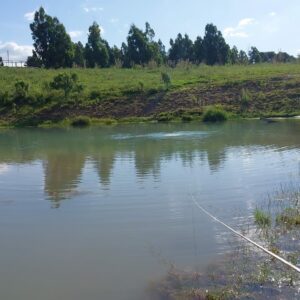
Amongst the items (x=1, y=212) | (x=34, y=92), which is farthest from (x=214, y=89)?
(x=1, y=212)

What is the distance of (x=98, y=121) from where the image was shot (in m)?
41.0

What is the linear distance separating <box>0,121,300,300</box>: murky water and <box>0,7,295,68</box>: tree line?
41.4 meters

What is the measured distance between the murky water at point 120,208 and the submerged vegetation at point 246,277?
0.33 meters

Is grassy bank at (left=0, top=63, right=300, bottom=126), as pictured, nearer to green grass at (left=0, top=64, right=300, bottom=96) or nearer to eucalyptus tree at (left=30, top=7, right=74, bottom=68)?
green grass at (left=0, top=64, right=300, bottom=96)

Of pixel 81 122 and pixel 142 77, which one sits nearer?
pixel 81 122

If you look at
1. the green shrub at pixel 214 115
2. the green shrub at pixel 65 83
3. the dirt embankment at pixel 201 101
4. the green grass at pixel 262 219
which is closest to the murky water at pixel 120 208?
the green grass at pixel 262 219

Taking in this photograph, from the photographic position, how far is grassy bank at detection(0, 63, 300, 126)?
4034cm

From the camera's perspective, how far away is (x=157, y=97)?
44.0 m

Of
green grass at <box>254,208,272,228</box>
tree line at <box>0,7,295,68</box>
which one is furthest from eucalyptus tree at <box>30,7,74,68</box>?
green grass at <box>254,208,272,228</box>

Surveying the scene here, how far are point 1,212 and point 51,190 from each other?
2.45 m

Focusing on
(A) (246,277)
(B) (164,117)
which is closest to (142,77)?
(B) (164,117)

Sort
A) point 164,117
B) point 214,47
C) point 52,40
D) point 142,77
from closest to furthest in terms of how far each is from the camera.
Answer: point 164,117, point 142,77, point 52,40, point 214,47

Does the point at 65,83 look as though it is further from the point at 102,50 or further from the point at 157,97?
the point at 102,50

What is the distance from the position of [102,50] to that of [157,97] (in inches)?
1016
